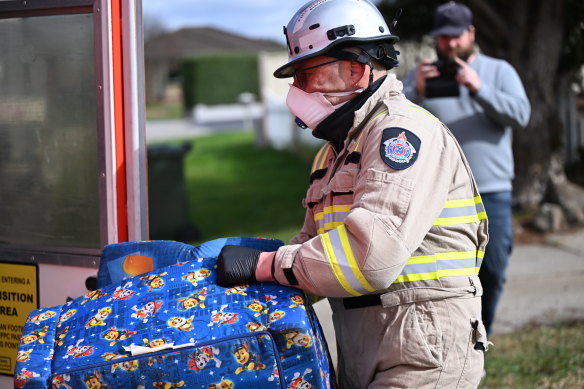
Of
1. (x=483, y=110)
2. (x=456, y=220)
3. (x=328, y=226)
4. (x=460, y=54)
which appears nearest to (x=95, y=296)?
(x=328, y=226)

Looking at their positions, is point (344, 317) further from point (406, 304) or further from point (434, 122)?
point (434, 122)

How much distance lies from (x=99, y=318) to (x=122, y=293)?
10cm

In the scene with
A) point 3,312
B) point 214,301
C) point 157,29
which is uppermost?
point 157,29

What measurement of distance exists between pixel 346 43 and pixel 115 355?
42.4 inches

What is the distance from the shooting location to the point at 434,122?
2.25 m

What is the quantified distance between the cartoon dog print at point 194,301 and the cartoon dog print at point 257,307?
0.13 m

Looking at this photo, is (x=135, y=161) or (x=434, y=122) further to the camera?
(x=135, y=161)

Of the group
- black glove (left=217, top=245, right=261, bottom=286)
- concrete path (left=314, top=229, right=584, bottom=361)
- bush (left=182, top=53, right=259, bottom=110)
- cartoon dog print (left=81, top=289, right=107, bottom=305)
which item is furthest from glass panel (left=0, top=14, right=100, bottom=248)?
bush (left=182, top=53, right=259, bottom=110)

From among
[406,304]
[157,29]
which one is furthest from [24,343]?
[157,29]

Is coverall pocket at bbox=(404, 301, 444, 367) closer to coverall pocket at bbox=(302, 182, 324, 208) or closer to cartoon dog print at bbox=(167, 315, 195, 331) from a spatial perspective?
coverall pocket at bbox=(302, 182, 324, 208)

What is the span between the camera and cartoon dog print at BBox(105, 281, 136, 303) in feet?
7.17

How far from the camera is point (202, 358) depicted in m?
2.02

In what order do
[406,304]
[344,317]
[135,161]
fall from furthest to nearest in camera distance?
1. [135,161]
2. [344,317]
3. [406,304]

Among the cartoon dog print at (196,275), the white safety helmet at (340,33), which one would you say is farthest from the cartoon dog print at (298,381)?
the white safety helmet at (340,33)
